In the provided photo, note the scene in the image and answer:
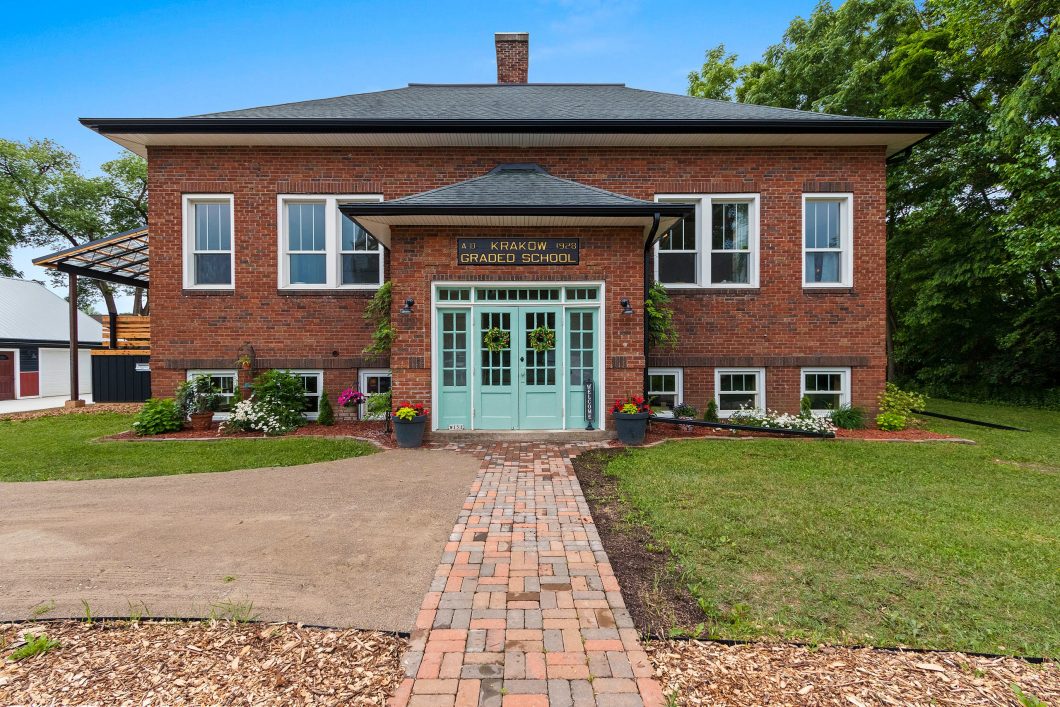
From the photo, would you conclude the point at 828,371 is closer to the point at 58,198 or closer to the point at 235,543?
the point at 235,543

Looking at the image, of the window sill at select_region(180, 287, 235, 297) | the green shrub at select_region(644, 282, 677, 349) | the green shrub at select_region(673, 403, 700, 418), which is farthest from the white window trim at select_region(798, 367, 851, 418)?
the window sill at select_region(180, 287, 235, 297)

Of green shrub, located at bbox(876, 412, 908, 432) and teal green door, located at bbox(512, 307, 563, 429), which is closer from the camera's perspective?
teal green door, located at bbox(512, 307, 563, 429)

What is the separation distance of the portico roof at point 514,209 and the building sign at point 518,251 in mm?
276

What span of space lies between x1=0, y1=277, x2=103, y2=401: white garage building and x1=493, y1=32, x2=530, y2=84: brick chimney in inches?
729

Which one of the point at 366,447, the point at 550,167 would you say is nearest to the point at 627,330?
the point at 550,167

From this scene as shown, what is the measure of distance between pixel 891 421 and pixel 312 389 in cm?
Answer: 1139

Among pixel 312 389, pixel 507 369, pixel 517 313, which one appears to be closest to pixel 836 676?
pixel 507 369

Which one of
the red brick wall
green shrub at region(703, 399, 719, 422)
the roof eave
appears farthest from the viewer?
the red brick wall

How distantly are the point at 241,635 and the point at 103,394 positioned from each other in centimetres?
1498

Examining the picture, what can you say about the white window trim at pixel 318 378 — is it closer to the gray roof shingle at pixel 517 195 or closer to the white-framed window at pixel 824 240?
the gray roof shingle at pixel 517 195

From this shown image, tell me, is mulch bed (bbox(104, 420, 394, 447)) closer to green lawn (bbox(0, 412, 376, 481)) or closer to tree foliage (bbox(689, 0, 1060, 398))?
green lawn (bbox(0, 412, 376, 481))

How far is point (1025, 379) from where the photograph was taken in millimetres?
14148

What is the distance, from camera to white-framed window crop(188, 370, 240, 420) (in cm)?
960

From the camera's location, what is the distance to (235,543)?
12.8 feet
